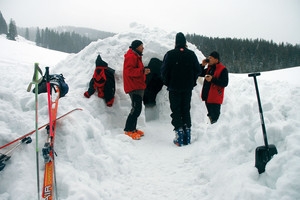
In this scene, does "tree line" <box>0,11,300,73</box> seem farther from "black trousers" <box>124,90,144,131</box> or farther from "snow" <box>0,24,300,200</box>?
"snow" <box>0,24,300,200</box>

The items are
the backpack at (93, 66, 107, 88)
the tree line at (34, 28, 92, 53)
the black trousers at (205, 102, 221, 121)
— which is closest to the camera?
the black trousers at (205, 102, 221, 121)

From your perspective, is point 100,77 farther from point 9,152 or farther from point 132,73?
point 9,152

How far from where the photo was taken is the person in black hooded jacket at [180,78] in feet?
18.6

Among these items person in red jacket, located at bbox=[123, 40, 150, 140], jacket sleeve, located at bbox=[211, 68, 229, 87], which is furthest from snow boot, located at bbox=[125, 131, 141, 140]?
jacket sleeve, located at bbox=[211, 68, 229, 87]

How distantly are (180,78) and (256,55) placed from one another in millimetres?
68716

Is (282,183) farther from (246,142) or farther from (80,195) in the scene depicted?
(80,195)

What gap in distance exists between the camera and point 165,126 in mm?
7340

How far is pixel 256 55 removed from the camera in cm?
6812

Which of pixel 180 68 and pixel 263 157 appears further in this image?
pixel 180 68

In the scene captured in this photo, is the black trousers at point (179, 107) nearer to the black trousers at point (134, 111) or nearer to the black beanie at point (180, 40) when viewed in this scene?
the black trousers at point (134, 111)

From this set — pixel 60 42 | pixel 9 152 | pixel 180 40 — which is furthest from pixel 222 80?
pixel 60 42

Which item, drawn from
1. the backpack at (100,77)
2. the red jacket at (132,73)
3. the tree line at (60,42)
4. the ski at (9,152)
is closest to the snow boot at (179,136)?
the red jacket at (132,73)

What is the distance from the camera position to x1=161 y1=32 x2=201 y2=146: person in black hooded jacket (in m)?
5.67

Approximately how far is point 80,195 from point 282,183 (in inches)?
88.4
